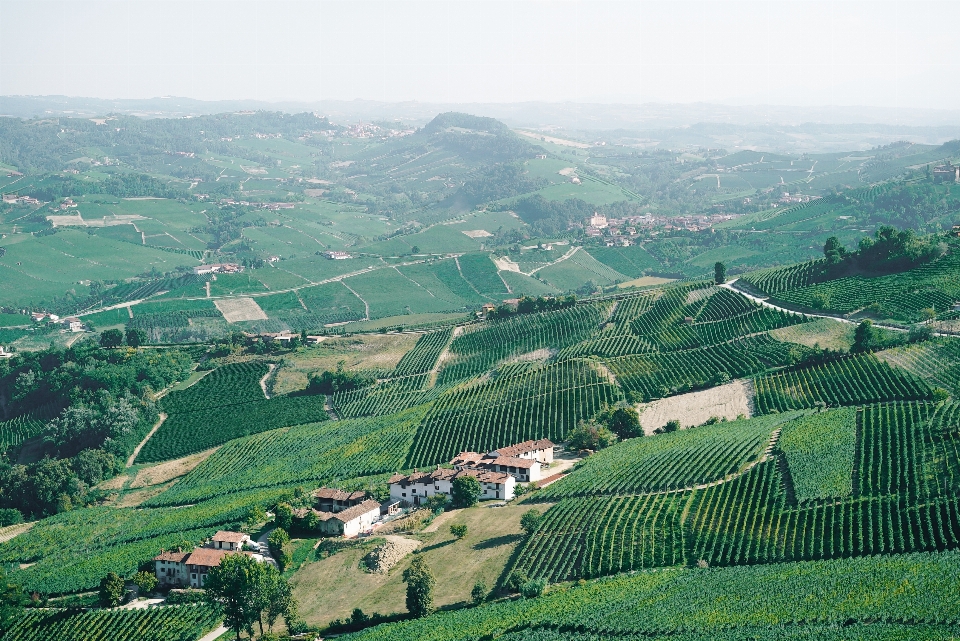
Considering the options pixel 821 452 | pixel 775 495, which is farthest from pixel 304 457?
pixel 821 452

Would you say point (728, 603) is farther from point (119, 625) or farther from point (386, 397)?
point (386, 397)

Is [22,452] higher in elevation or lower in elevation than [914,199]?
lower

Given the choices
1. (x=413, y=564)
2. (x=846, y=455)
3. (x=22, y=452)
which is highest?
(x=846, y=455)

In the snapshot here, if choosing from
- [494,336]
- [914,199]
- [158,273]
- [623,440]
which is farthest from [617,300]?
[158,273]

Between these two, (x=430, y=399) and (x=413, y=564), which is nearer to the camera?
(x=413, y=564)

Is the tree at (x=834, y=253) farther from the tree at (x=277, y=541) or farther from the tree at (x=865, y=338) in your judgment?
the tree at (x=277, y=541)

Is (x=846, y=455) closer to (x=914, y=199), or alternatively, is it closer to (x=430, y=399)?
(x=430, y=399)

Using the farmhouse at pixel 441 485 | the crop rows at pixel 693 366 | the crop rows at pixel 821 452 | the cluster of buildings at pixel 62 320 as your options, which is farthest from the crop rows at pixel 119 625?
the cluster of buildings at pixel 62 320
